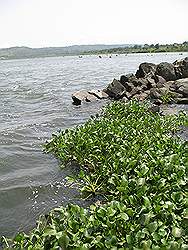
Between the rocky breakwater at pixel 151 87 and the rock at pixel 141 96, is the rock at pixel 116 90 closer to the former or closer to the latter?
the rocky breakwater at pixel 151 87

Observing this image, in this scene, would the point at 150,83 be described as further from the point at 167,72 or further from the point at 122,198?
the point at 122,198

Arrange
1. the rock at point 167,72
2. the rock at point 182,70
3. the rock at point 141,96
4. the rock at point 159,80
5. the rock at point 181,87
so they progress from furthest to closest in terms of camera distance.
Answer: the rock at point 167,72, the rock at point 182,70, the rock at point 159,80, the rock at point 141,96, the rock at point 181,87

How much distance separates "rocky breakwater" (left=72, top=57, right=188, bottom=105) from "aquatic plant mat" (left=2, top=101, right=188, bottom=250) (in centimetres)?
1080

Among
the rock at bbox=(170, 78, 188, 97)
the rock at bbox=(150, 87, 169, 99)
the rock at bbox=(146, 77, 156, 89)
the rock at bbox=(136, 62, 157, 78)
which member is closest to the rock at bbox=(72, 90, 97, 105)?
the rock at bbox=(146, 77, 156, 89)

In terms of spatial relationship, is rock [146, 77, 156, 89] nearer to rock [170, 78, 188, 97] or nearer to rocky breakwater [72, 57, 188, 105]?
rocky breakwater [72, 57, 188, 105]

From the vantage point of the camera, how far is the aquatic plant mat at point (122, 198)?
4.53 meters

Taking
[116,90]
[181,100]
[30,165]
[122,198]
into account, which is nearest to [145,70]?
[116,90]

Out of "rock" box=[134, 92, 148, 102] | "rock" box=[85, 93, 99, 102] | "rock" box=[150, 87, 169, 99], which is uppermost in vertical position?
"rock" box=[150, 87, 169, 99]

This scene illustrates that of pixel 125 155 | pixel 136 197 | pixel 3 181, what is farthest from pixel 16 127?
pixel 136 197

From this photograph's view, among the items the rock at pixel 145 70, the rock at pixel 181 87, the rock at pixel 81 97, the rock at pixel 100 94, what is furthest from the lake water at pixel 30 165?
the rock at pixel 145 70

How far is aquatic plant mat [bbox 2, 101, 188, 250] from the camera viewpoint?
453 centimetres

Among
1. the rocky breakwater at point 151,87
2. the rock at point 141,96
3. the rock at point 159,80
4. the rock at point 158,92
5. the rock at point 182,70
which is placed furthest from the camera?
the rock at point 182,70

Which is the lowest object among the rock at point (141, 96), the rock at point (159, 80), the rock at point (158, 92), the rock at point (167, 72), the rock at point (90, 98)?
the rock at point (90, 98)

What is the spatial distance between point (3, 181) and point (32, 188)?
1.07 metres
